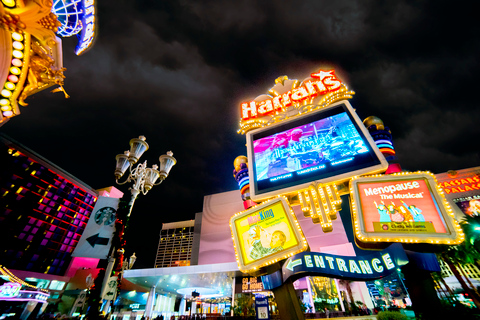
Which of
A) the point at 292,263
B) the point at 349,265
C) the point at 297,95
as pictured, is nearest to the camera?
the point at 349,265

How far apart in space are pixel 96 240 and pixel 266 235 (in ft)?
18.1

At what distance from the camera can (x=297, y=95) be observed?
1019 centimetres

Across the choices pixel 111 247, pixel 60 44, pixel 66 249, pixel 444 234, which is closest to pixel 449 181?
pixel 444 234

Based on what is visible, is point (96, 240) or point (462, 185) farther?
point (462, 185)

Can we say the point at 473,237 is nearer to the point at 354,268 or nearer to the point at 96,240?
the point at 354,268

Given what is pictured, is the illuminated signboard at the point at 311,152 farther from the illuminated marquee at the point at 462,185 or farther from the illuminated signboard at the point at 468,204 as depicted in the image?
the illuminated marquee at the point at 462,185

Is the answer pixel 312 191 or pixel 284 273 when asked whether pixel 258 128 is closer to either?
pixel 312 191

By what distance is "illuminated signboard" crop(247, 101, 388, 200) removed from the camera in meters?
6.64

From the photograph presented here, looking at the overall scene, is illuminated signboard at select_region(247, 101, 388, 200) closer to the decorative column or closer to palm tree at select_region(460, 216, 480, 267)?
the decorative column

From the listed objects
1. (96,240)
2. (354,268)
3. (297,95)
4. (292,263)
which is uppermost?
(297,95)

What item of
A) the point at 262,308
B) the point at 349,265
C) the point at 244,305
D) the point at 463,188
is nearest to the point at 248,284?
the point at 244,305

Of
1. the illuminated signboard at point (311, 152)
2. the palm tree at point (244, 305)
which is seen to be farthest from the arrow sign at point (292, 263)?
the palm tree at point (244, 305)

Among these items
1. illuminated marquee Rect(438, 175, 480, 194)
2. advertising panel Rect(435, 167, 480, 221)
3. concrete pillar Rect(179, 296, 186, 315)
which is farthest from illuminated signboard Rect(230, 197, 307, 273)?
concrete pillar Rect(179, 296, 186, 315)

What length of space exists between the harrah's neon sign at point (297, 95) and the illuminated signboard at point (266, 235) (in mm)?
5615
